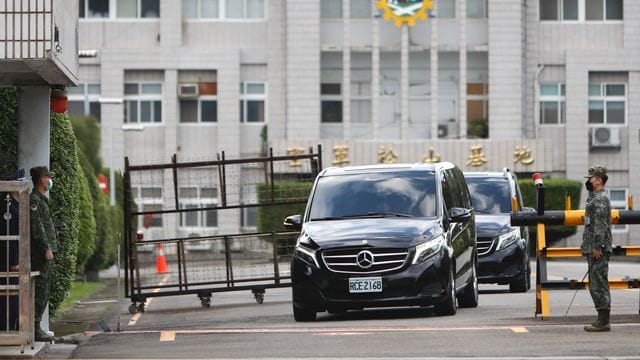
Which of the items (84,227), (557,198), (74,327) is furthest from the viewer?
(557,198)

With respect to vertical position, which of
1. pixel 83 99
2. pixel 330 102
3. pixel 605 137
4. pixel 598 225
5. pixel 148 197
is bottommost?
pixel 148 197

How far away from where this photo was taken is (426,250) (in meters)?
19.9

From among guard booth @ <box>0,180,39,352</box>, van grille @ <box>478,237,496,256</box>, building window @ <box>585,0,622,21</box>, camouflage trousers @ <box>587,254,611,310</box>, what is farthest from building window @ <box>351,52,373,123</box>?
guard booth @ <box>0,180,39,352</box>

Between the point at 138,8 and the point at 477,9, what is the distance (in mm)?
14080

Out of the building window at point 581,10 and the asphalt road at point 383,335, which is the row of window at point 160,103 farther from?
the asphalt road at point 383,335

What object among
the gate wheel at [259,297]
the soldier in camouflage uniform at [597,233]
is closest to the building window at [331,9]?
the gate wheel at [259,297]

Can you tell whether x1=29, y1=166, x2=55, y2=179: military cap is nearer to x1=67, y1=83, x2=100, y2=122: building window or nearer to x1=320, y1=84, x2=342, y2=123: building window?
Answer: x1=67, y1=83, x2=100, y2=122: building window

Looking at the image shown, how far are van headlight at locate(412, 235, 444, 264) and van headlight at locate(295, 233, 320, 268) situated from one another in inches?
47.0

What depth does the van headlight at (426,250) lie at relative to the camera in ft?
65.1

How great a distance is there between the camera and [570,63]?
227 ft

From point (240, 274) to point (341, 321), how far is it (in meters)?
6.64

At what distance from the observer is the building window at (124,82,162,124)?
68812 mm

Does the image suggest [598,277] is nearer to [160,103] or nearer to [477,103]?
[477,103]

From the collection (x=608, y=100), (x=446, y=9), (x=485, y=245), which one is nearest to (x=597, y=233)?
(x=485, y=245)
